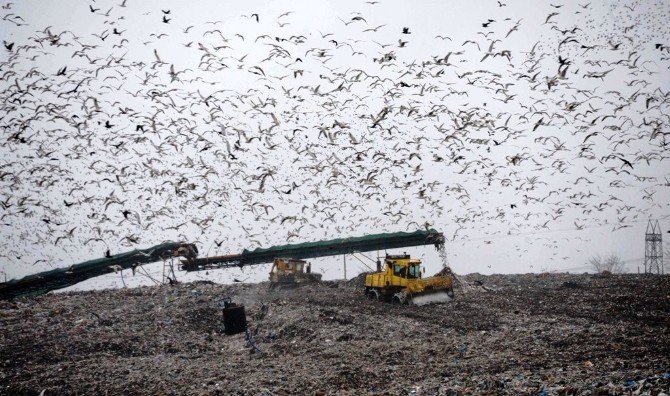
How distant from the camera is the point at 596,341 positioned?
8.16 metres

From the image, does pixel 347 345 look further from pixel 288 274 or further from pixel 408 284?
pixel 288 274

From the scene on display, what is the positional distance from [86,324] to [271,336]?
5.79 m

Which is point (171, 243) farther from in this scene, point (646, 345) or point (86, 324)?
point (646, 345)

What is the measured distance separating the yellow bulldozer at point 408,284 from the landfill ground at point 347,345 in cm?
50

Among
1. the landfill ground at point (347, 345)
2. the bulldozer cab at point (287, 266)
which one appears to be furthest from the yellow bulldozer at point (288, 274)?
the landfill ground at point (347, 345)

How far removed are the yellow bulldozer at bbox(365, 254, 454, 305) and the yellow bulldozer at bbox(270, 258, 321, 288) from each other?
5383mm

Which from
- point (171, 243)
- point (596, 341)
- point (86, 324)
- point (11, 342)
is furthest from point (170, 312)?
point (596, 341)

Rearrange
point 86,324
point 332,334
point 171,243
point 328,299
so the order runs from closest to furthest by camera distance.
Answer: point 332,334, point 86,324, point 328,299, point 171,243

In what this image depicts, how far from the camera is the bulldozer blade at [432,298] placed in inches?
563

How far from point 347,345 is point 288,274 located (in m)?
10.7

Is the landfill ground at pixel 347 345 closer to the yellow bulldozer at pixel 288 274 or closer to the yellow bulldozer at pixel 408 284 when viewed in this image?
the yellow bulldozer at pixel 408 284

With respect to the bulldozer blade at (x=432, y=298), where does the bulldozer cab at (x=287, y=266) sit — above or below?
above

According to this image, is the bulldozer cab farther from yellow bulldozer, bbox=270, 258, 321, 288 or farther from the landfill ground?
the landfill ground

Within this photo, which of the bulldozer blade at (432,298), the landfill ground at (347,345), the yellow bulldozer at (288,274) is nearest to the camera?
the landfill ground at (347,345)
